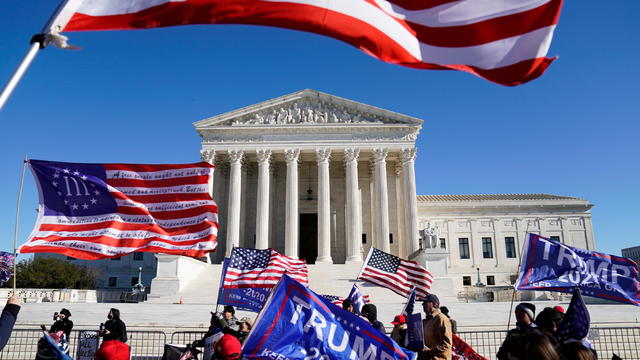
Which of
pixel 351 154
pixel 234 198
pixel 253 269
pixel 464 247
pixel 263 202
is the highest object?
pixel 351 154

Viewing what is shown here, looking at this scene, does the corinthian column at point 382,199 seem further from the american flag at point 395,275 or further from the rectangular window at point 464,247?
the american flag at point 395,275

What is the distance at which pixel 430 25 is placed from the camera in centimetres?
525

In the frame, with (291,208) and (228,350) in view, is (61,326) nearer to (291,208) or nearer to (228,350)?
(228,350)

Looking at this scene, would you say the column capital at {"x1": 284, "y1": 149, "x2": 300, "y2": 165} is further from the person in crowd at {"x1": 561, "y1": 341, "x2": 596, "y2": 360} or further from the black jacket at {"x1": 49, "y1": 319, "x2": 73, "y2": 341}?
the person in crowd at {"x1": 561, "y1": 341, "x2": 596, "y2": 360}

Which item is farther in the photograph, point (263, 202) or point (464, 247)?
point (464, 247)

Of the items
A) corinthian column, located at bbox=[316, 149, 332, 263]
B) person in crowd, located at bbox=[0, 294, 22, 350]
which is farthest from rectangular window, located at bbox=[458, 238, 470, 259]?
person in crowd, located at bbox=[0, 294, 22, 350]

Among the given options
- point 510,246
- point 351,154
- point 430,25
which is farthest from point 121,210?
point 510,246

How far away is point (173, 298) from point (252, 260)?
1886 cm

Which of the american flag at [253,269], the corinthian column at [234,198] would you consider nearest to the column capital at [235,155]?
the corinthian column at [234,198]

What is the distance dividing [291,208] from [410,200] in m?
9.78

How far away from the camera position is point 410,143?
37.8 metres

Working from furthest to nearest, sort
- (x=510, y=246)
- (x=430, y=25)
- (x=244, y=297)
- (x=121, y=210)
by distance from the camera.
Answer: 1. (x=510, y=246)
2. (x=244, y=297)
3. (x=121, y=210)
4. (x=430, y=25)

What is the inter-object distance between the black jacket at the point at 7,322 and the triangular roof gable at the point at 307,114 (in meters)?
34.5

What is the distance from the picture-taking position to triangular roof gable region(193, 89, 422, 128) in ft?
126
